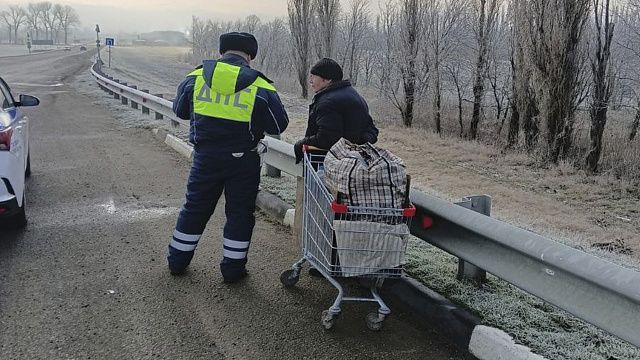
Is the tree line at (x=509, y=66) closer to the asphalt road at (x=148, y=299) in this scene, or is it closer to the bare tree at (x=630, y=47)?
the bare tree at (x=630, y=47)

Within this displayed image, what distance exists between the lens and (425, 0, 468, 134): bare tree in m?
20.8

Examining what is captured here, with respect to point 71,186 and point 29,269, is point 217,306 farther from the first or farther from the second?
point 71,186

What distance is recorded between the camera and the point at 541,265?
3.03m

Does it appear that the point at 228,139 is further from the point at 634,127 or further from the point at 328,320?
the point at 634,127

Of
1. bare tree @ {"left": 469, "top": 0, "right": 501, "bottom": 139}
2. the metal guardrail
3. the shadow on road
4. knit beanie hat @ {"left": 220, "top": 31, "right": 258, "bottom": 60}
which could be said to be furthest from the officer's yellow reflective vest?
bare tree @ {"left": 469, "top": 0, "right": 501, "bottom": 139}

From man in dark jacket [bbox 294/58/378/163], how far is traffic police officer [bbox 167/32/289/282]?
27 cm

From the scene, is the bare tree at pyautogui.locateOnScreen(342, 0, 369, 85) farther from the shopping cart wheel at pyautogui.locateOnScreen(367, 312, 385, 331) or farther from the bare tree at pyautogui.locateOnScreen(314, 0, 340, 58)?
the shopping cart wheel at pyautogui.locateOnScreen(367, 312, 385, 331)

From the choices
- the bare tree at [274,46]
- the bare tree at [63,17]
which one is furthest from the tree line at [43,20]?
the bare tree at [274,46]

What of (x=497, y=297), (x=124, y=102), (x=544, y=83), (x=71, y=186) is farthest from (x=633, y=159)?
(x=124, y=102)

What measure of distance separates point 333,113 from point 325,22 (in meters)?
24.2

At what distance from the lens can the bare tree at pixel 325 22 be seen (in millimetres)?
27359

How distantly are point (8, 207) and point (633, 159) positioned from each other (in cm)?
1247

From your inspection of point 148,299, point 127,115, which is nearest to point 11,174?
point 148,299

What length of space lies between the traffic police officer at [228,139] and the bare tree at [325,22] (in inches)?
938
